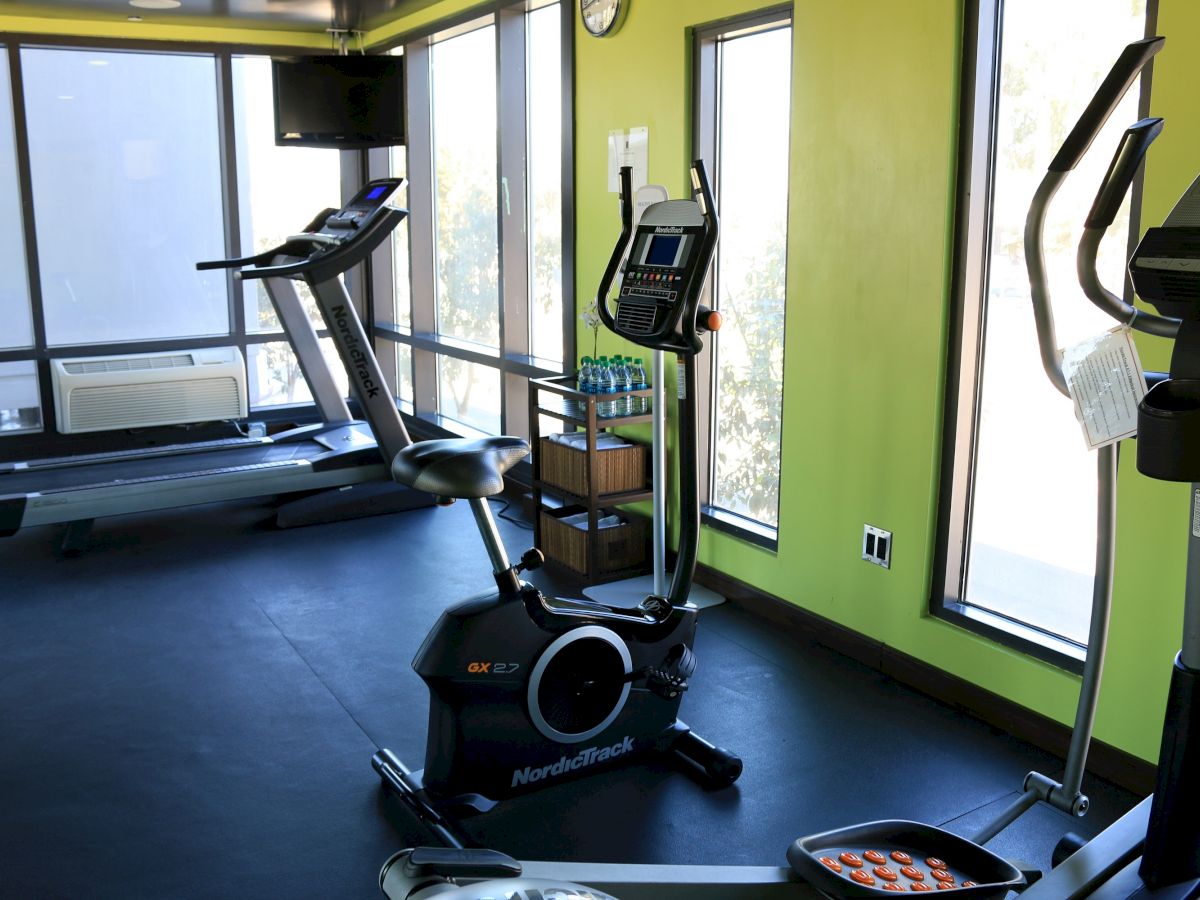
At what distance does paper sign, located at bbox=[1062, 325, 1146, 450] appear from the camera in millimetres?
1805

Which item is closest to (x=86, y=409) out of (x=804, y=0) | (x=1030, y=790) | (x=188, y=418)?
(x=188, y=418)

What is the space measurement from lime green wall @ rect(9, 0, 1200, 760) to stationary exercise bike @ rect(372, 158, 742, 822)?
791mm

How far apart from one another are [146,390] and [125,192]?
130 cm

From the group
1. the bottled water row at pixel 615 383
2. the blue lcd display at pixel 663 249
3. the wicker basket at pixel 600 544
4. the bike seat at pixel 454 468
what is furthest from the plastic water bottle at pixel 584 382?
the bike seat at pixel 454 468

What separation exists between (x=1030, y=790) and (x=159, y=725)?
7.89 feet

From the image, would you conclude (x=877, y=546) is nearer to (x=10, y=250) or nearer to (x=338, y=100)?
(x=338, y=100)

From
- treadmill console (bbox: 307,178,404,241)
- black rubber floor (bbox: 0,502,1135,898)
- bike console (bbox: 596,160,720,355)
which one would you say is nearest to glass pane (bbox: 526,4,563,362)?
treadmill console (bbox: 307,178,404,241)

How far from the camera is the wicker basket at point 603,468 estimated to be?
171 inches

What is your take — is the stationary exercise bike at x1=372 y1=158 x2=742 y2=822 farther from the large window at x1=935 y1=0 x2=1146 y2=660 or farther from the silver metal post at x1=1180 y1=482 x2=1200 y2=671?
the silver metal post at x1=1180 y1=482 x2=1200 y2=671

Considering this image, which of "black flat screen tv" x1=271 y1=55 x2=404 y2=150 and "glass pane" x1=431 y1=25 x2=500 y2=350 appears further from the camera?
"black flat screen tv" x1=271 y1=55 x2=404 y2=150

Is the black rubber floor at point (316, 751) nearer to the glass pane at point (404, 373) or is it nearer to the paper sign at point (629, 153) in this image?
the paper sign at point (629, 153)

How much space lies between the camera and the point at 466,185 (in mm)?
6113

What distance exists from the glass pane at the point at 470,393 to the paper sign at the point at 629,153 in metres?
1.68

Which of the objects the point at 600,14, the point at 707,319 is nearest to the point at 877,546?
the point at 707,319
